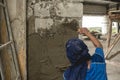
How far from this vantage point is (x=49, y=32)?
324 cm

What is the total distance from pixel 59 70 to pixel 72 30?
650mm

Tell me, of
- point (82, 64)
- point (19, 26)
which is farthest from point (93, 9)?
point (82, 64)

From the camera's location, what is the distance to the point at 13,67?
3021 mm

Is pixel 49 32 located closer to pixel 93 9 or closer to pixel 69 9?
pixel 69 9

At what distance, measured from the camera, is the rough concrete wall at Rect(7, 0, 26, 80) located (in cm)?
293

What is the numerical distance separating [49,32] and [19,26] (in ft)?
1.57

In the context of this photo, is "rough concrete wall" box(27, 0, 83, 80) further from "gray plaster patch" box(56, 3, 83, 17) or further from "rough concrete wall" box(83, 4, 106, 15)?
"rough concrete wall" box(83, 4, 106, 15)

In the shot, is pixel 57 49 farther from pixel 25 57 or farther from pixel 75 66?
pixel 75 66

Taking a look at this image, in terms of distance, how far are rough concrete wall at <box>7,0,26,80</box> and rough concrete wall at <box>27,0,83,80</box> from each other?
0.11m

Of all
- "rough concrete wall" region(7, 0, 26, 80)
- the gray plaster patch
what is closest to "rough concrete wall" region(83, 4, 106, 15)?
the gray plaster patch

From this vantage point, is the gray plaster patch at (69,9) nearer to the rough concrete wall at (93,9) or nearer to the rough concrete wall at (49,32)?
the rough concrete wall at (49,32)

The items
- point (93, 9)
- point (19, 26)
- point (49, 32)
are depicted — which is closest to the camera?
point (19, 26)

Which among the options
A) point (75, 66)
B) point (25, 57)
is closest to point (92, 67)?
point (75, 66)

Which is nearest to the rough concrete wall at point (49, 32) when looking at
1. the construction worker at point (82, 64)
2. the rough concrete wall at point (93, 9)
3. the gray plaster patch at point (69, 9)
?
the gray plaster patch at point (69, 9)
